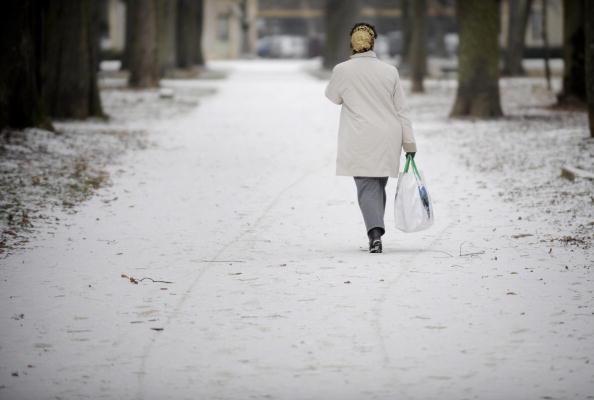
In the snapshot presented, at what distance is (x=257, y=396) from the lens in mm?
5262

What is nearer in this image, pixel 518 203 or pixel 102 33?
pixel 518 203

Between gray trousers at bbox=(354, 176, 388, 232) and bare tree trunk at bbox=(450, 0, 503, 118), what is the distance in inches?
546

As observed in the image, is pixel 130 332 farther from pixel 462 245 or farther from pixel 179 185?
pixel 179 185

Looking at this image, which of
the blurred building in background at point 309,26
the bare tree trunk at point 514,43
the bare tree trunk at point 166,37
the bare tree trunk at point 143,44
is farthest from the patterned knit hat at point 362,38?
the blurred building in background at point 309,26

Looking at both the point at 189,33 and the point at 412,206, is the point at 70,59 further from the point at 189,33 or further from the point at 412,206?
the point at 189,33

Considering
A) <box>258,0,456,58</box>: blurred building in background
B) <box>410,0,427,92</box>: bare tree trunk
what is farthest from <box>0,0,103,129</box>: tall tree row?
<box>258,0,456,58</box>: blurred building in background

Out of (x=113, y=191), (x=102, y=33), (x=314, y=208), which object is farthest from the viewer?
(x=102, y=33)

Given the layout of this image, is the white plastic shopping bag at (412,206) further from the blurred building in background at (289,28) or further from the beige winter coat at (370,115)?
the blurred building in background at (289,28)

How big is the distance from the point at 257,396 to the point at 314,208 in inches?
251

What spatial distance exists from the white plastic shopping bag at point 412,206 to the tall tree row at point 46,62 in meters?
9.44

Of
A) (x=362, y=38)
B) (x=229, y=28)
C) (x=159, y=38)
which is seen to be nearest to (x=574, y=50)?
(x=362, y=38)

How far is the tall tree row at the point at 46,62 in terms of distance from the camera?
55.1 ft

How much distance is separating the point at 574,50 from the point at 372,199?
17213 millimetres

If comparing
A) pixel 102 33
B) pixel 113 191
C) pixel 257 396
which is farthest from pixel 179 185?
pixel 102 33
